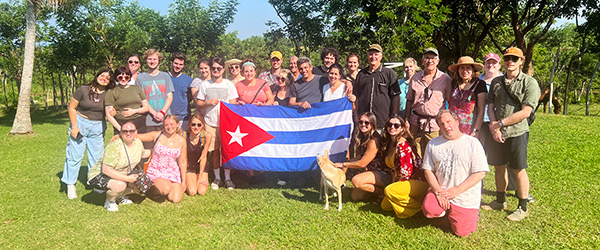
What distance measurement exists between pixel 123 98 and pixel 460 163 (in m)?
5.10

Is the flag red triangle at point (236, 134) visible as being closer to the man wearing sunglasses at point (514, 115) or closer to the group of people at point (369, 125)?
the group of people at point (369, 125)

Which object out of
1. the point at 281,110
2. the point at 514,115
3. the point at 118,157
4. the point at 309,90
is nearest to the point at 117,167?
the point at 118,157

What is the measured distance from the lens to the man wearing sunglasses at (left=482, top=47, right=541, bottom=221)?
4.97 meters

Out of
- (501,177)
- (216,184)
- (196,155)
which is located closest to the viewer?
(501,177)

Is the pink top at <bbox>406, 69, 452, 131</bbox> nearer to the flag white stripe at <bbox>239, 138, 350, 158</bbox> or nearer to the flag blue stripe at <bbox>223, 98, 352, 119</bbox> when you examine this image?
the flag white stripe at <bbox>239, 138, 350, 158</bbox>

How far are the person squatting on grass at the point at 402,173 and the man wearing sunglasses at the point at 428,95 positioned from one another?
0.63 m

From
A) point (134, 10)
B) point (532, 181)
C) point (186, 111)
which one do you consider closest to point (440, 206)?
point (532, 181)

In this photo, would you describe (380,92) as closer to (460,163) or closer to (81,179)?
(460,163)

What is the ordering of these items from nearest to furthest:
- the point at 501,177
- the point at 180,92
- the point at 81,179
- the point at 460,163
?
the point at 460,163 → the point at 501,177 → the point at 180,92 → the point at 81,179

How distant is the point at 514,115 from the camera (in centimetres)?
501

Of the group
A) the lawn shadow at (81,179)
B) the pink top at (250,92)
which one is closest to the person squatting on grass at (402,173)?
the pink top at (250,92)

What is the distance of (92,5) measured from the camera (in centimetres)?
2195

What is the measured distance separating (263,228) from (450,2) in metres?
18.5

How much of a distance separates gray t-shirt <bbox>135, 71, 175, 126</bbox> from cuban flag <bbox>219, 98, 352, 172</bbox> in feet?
3.71
